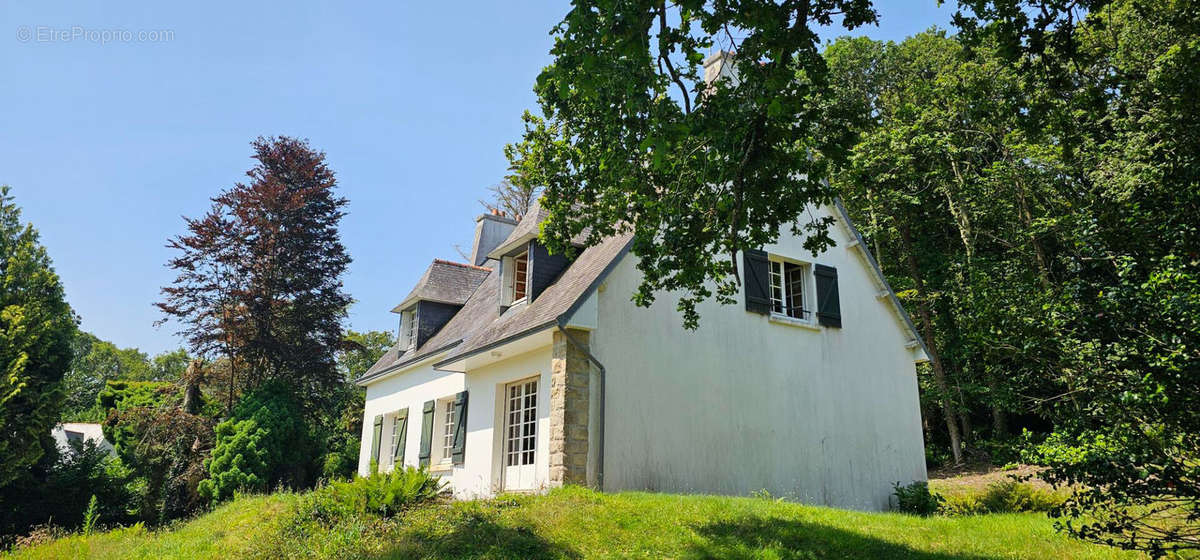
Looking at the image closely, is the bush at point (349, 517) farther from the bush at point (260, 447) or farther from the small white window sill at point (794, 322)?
the bush at point (260, 447)

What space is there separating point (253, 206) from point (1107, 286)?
2244cm

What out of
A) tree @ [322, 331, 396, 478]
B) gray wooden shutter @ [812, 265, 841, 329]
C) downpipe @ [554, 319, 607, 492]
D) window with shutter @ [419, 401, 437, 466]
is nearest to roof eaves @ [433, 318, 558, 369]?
downpipe @ [554, 319, 607, 492]

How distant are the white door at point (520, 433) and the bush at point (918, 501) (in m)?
6.83

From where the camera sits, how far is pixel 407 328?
18641 millimetres

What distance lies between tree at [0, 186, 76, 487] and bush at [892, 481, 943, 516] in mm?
19244

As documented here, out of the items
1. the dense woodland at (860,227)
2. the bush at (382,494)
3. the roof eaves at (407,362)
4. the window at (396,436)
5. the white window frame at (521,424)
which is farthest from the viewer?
the window at (396,436)

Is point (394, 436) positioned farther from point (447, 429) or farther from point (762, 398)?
point (762, 398)

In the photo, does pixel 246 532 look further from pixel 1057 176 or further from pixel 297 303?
pixel 1057 176

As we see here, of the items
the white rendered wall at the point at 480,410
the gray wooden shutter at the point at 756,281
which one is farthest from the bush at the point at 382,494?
the gray wooden shutter at the point at 756,281

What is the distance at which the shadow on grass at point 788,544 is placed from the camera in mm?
7223

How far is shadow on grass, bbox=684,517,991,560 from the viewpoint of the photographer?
7223 millimetres

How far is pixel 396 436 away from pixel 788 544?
11.7 m

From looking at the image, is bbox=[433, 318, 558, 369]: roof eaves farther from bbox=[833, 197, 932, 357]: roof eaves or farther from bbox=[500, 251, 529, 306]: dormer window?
bbox=[833, 197, 932, 357]: roof eaves

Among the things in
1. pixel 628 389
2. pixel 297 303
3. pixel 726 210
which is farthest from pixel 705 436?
pixel 297 303
